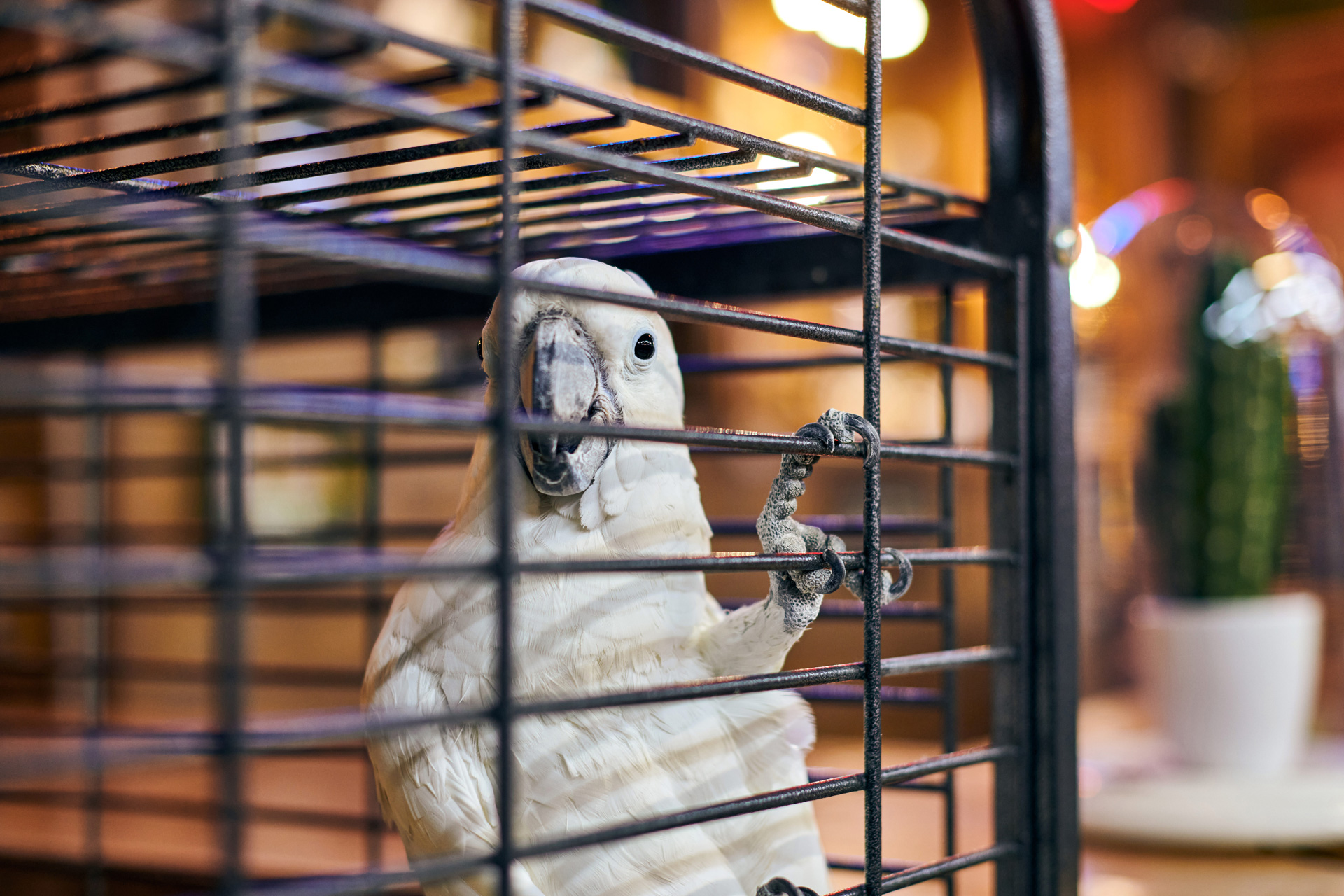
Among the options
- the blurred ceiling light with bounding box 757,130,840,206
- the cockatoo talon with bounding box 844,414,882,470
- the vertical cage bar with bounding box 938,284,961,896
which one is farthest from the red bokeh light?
the cockatoo talon with bounding box 844,414,882,470

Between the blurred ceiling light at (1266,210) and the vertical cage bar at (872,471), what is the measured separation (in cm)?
135

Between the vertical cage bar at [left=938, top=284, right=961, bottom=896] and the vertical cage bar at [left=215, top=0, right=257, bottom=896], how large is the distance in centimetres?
51

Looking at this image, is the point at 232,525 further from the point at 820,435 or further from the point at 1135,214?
the point at 1135,214

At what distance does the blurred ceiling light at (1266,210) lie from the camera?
159 centimetres

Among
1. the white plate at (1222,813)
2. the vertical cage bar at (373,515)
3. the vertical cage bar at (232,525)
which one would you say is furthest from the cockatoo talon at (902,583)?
the white plate at (1222,813)

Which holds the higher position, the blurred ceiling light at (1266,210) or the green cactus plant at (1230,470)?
the blurred ceiling light at (1266,210)

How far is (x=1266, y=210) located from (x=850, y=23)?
861 mm

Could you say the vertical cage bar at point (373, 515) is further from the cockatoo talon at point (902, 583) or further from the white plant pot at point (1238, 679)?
the white plant pot at point (1238, 679)

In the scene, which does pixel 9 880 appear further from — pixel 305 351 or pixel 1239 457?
pixel 1239 457

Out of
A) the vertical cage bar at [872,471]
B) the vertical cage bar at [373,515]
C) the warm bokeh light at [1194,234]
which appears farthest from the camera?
the warm bokeh light at [1194,234]

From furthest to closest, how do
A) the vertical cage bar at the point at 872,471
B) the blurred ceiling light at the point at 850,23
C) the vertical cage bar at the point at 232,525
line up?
the blurred ceiling light at the point at 850,23 → the vertical cage bar at the point at 872,471 → the vertical cage bar at the point at 232,525

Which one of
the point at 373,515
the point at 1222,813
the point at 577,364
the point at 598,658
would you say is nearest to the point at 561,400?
the point at 577,364

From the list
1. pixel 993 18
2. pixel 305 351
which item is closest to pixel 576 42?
pixel 305 351

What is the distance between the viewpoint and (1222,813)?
1.14 m
